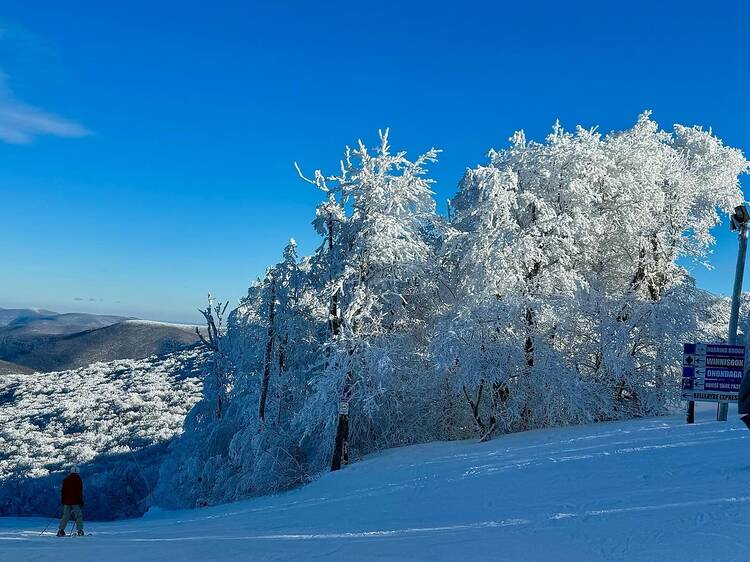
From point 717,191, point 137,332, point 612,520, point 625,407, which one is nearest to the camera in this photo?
point 612,520

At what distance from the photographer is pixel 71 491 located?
1220cm

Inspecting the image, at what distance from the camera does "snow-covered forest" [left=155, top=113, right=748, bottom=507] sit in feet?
59.7

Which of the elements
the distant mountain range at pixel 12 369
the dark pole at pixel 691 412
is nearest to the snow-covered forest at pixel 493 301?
the dark pole at pixel 691 412

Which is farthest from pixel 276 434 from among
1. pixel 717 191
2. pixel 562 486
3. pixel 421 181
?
pixel 717 191

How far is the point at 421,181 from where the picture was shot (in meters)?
20.4

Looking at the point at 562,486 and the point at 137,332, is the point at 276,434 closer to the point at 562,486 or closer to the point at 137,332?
the point at 562,486

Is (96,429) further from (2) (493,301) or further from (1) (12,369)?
(1) (12,369)

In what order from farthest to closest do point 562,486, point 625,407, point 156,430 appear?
point 156,430 → point 625,407 → point 562,486

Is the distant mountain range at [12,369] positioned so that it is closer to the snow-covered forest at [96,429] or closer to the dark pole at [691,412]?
the snow-covered forest at [96,429]

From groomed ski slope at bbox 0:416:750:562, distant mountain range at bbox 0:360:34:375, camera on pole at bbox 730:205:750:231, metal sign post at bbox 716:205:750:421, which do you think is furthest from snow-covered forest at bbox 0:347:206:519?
camera on pole at bbox 730:205:750:231

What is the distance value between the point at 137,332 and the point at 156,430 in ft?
245

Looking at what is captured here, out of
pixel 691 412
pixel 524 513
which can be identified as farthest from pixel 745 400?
pixel 691 412

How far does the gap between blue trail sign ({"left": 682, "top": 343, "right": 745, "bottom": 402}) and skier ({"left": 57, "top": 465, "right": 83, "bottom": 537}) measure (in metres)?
14.0

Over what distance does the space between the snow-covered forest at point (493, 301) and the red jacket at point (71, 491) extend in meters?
7.89
